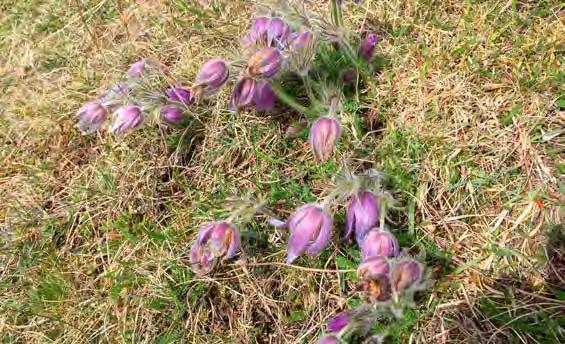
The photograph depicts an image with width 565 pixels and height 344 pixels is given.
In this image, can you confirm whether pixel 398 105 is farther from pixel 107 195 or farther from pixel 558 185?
pixel 107 195

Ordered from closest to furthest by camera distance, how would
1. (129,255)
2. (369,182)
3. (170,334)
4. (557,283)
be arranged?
1. (557,283)
2. (369,182)
3. (170,334)
4. (129,255)

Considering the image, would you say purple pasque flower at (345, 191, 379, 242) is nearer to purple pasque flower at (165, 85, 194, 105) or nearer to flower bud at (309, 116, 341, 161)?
flower bud at (309, 116, 341, 161)

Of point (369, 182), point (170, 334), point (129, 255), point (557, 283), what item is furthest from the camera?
point (129, 255)

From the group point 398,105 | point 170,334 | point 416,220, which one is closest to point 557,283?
point 416,220

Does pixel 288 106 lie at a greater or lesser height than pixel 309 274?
greater

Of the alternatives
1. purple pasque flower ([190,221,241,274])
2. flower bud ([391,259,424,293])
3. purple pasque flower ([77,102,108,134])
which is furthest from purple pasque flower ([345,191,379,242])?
purple pasque flower ([77,102,108,134])

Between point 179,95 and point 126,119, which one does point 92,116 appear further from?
point 179,95
